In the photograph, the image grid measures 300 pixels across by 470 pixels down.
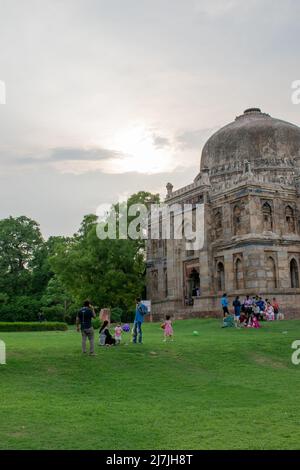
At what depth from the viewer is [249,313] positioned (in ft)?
90.7

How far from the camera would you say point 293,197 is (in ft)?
134

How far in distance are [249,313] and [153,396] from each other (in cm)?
1576

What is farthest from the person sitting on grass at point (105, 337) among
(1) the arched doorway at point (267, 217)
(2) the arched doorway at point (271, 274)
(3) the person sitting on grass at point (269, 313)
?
(1) the arched doorway at point (267, 217)

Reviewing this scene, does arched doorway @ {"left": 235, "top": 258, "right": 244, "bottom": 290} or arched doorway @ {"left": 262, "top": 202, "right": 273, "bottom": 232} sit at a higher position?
arched doorway @ {"left": 262, "top": 202, "right": 273, "bottom": 232}

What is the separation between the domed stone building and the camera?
37.7 metres

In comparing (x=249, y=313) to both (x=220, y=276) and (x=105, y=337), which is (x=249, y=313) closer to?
(x=105, y=337)

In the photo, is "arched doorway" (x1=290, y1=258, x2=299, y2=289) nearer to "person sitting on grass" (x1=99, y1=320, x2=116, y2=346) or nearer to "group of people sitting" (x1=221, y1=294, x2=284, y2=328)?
"group of people sitting" (x1=221, y1=294, x2=284, y2=328)

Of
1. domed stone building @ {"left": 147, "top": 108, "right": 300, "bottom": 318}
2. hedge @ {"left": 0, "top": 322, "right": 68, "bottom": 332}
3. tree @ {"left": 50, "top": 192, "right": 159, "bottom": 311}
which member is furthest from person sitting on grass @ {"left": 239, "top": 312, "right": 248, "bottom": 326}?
tree @ {"left": 50, "top": 192, "right": 159, "bottom": 311}

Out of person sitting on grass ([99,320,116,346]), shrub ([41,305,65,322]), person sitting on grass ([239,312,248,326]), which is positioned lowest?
person sitting on grass ([99,320,116,346])

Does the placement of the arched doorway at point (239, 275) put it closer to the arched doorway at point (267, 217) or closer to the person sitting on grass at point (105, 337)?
the arched doorway at point (267, 217)

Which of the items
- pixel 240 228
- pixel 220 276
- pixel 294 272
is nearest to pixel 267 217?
pixel 240 228

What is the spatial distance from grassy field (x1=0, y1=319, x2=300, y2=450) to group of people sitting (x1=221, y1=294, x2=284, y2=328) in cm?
629

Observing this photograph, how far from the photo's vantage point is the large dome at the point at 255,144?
4450 cm
